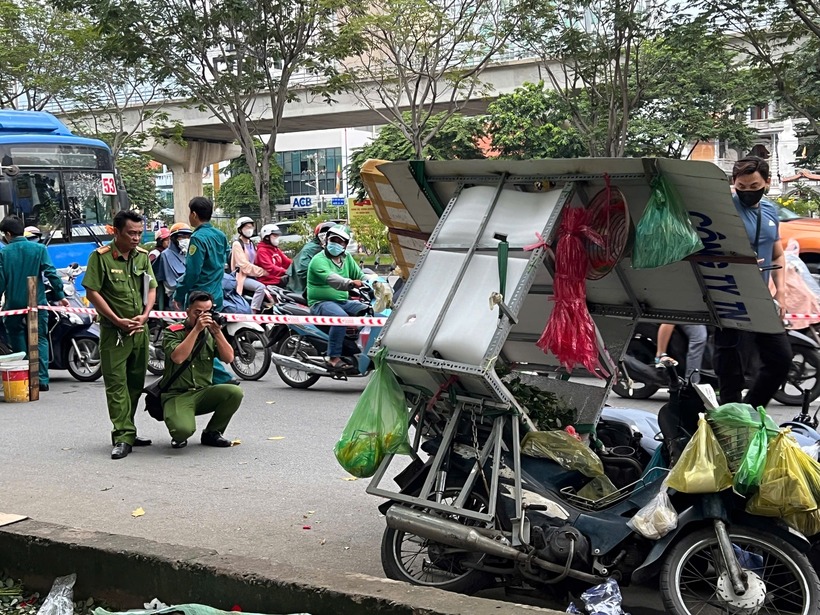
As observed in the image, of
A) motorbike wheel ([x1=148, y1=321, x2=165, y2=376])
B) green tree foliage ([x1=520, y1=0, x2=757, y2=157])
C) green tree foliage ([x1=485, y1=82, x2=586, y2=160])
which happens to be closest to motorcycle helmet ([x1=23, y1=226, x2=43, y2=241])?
motorbike wheel ([x1=148, y1=321, x2=165, y2=376])

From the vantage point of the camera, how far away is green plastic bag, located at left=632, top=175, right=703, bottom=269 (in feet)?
13.1

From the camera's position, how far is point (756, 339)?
18.9 feet

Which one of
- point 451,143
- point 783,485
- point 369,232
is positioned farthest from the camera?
point 451,143

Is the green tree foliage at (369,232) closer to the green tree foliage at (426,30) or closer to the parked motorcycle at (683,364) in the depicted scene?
the green tree foliage at (426,30)

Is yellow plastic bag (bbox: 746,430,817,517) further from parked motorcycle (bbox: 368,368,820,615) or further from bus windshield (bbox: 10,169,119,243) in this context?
bus windshield (bbox: 10,169,119,243)

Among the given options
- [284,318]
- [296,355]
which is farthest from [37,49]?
[296,355]

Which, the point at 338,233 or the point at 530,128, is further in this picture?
the point at 530,128

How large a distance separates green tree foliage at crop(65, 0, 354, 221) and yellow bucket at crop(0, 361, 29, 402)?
1047 cm

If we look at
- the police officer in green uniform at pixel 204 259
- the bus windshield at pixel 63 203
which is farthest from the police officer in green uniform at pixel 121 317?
the bus windshield at pixel 63 203

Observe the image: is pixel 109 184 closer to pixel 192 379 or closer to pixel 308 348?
pixel 308 348

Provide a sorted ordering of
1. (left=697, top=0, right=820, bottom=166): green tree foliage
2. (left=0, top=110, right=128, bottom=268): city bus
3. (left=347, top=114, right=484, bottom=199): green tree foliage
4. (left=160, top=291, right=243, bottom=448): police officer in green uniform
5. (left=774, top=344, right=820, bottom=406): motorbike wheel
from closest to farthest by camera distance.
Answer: (left=160, top=291, right=243, bottom=448): police officer in green uniform, (left=774, top=344, right=820, bottom=406): motorbike wheel, (left=0, top=110, right=128, bottom=268): city bus, (left=697, top=0, right=820, bottom=166): green tree foliage, (left=347, top=114, right=484, bottom=199): green tree foliage

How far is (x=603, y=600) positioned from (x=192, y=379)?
4.29 meters

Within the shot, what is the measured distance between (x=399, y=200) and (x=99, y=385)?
24.0 ft

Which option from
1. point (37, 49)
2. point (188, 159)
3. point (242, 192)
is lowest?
point (242, 192)
